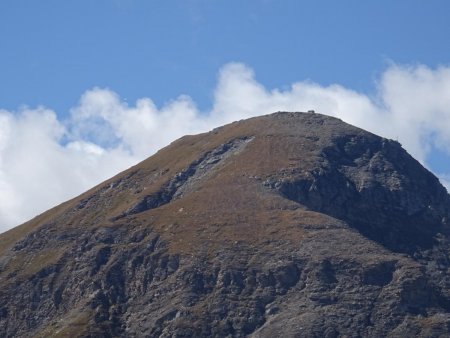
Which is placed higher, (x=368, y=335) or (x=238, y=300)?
(x=238, y=300)

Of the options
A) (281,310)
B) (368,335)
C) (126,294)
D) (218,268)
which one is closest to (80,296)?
(126,294)

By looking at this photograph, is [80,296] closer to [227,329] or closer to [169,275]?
[169,275]

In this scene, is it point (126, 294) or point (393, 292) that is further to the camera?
point (126, 294)

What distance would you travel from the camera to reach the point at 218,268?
193500 millimetres

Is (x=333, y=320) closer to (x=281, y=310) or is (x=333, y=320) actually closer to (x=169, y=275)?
(x=281, y=310)

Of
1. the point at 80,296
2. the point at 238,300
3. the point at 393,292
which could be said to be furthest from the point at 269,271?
the point at 80,296

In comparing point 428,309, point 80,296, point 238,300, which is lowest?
point 428,309

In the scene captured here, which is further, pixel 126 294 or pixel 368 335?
pixel 126 294

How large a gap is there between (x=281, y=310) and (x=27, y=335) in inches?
1739

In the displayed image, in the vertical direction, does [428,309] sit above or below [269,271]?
below

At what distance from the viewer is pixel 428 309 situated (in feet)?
604

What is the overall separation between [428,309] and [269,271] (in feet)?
88.3

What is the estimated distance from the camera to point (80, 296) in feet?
649

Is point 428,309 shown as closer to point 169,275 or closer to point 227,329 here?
point 227,329
